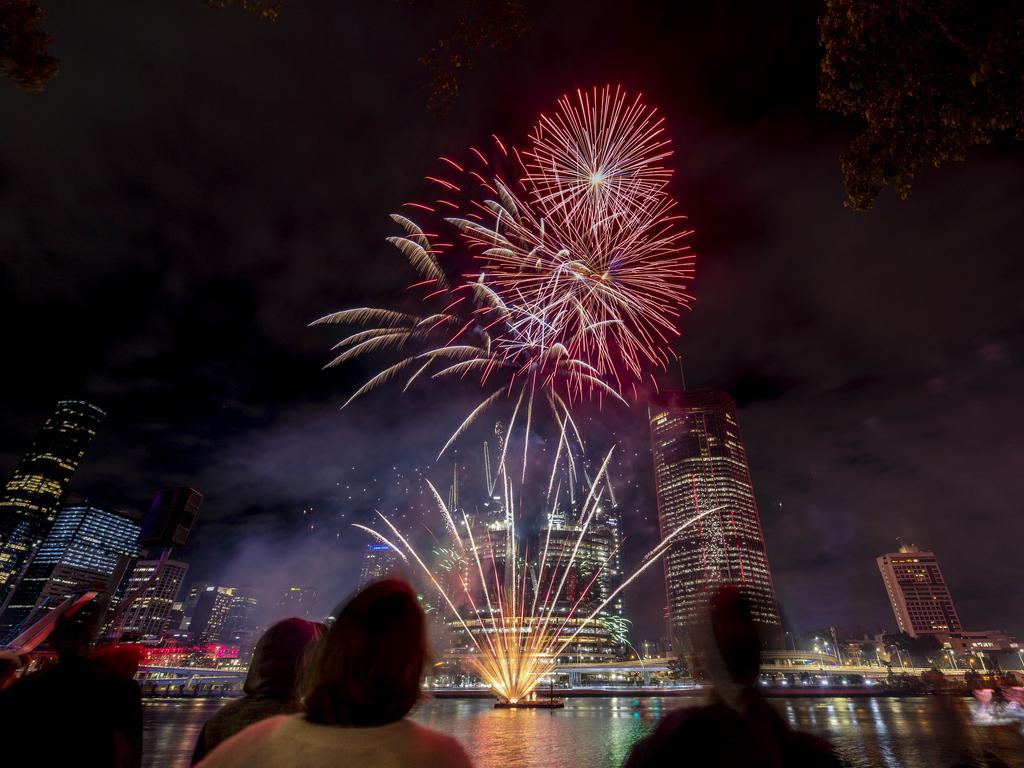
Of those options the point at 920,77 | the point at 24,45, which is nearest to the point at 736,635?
the point at 920,77

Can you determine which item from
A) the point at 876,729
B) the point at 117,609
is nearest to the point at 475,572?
the point at 876,729

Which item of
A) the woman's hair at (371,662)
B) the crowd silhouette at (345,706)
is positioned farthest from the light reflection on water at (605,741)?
the woman's hair at (371,662)

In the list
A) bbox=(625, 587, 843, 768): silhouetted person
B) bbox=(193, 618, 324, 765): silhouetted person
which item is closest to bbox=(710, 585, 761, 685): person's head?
bbox=(625, 587, 843, 768): silhouetted person

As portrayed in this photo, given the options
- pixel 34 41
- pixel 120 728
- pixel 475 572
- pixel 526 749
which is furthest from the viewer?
pixel 475 572

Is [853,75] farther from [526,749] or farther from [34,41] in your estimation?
[526,749]

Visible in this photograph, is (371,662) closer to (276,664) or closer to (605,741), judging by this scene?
(276,664)

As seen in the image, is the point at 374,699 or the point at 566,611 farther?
the point at 566,611

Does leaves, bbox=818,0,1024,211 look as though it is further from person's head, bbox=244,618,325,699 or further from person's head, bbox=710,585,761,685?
person's head, bbox=244,618,325,699

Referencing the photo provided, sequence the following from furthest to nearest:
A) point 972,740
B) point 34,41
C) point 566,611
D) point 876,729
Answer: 1. point 566,611
2. point 876,729
3. point 972,740
4. point 34,41
